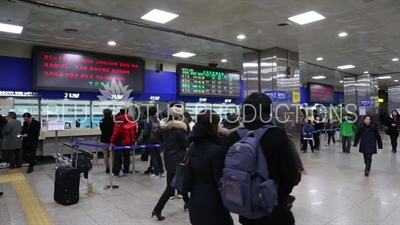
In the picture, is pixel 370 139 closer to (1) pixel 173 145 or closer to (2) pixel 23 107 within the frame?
(1) pixel 173 145

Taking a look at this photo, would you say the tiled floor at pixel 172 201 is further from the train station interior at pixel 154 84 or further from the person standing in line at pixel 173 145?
the person standing in line at pixel 173 145

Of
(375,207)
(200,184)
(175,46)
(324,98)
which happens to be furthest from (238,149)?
(324,98)

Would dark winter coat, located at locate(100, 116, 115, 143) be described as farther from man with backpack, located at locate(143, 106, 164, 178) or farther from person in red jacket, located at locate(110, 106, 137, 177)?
man with backpack, located at locate(143, 106, 164, 178)

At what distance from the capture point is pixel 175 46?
26.5ft

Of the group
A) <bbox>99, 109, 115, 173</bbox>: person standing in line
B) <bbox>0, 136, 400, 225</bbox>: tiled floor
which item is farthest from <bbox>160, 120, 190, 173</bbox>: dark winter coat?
<bbox>99, 109, 115, 173</bbox>: person standing in line

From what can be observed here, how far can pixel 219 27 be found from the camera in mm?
6230

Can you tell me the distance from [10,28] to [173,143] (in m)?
5.14

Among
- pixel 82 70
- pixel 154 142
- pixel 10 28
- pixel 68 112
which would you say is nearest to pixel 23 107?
pixel 68 112

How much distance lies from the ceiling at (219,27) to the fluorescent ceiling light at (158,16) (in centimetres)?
16

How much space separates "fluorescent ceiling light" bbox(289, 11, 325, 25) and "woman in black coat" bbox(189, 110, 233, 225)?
4.35 meters

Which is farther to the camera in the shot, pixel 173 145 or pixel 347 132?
pixel 347 132

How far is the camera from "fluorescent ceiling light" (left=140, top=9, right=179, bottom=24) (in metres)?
5.34

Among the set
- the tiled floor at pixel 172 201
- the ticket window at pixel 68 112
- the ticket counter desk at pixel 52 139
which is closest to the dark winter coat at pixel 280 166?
the tiled floor at pixel 172 201

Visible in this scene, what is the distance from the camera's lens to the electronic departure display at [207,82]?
427 inches
